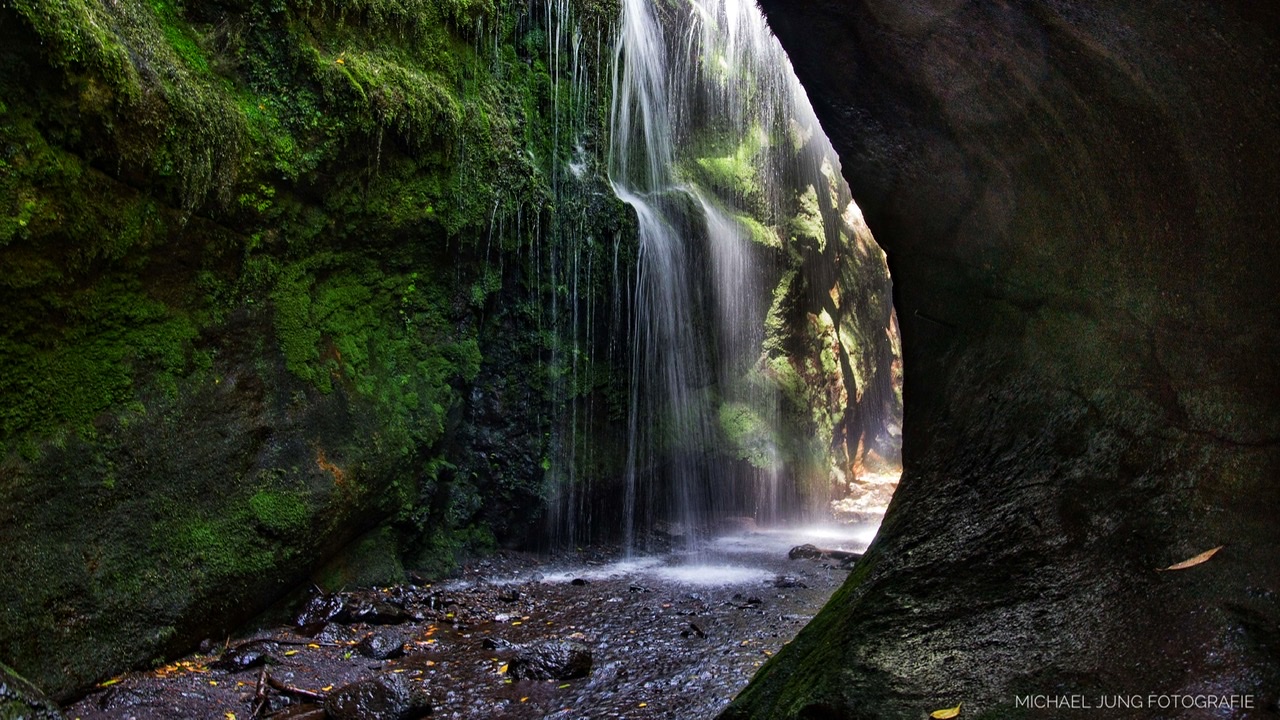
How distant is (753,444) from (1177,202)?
1155 cm

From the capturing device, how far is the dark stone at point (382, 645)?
590cm

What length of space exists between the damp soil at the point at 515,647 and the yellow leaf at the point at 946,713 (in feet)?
7.10

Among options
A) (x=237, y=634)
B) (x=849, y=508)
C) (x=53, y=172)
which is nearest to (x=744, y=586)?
(x=237, y=634)

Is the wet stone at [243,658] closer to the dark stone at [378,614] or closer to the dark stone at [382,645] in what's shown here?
the dark stone at [382,645]

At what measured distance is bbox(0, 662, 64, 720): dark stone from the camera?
3432 mm

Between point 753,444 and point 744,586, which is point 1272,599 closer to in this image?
point 744,586

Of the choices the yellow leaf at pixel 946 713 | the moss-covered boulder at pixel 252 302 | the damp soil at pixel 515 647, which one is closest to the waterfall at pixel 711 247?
the moss-covered boulder at pixel 252 302

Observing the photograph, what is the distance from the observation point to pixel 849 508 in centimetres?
1725

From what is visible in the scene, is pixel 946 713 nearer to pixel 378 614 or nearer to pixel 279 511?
pixel 378 614

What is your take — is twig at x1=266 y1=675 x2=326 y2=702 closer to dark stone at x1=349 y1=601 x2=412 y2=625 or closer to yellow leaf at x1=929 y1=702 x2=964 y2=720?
dark stone at x1=349 y1=601 x2=412 y2=625

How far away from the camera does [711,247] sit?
13367 mm

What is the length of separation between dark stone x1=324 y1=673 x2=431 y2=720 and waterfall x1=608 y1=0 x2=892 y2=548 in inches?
265

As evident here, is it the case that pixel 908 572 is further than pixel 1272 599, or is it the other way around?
pixel 908 572

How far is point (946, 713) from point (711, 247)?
1114 cm
